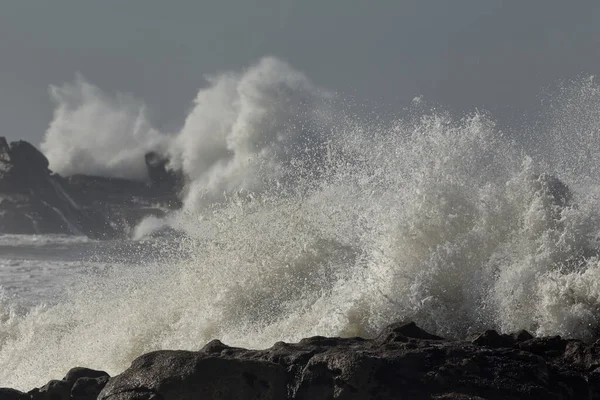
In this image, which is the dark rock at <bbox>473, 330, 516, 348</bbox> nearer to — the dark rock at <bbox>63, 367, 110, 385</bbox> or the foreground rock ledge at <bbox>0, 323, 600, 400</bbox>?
the foreground rock ledge at <bbox>0, 323, 600, 400</bbox>

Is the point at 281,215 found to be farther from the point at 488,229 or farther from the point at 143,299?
the point at 488,229

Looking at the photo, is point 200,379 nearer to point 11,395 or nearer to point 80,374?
point 80,374

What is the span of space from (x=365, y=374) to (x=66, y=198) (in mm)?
116448

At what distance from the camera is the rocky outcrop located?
107m

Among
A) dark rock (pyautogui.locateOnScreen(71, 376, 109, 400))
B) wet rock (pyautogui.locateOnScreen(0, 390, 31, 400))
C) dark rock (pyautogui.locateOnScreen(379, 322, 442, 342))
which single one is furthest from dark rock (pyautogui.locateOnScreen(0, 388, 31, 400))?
dark rock (pyautogui.locateOnScreen(379, 322, 442, 342))

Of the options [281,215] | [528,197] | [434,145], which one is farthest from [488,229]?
[281,215]

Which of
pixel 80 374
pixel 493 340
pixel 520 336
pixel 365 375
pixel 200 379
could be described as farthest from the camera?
pixel 80 374

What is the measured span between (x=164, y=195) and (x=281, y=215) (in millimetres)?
88732

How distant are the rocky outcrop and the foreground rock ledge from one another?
9887 cm

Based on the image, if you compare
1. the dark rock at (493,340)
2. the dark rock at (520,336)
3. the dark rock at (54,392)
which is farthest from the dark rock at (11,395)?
the dark rock at (520,336)

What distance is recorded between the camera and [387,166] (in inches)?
461

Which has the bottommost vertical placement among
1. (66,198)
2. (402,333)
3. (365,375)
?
(365,375)

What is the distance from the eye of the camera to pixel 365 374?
589 centimetres

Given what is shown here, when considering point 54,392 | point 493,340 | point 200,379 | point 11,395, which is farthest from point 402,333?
point 11,395
